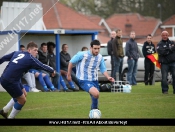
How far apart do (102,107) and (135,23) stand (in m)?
60.1

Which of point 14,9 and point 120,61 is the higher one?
point 14,9

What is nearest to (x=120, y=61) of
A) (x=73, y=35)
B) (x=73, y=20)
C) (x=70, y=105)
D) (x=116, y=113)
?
(x=73, y=35)

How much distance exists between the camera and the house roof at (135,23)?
69625mm

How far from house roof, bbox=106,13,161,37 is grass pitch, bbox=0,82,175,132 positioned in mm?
50511

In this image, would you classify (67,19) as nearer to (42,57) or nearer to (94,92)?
(42,57)

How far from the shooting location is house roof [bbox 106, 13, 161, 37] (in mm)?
69625

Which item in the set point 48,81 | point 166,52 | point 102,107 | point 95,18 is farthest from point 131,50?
point 95,18

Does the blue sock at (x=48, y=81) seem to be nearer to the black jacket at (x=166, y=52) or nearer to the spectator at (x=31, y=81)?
the spectator at (x=31, y=81)

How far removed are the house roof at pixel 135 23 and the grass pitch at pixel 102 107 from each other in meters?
50.5

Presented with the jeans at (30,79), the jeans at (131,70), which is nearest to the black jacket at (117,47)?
the jeans at (131,70)

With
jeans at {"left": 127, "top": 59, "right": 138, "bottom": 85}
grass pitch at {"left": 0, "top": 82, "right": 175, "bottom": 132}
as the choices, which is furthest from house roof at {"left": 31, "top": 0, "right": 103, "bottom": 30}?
grass pitch at {"left": 0, "top": 82, "right": 175, "bottom": 132}

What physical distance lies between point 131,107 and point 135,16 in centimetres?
6112

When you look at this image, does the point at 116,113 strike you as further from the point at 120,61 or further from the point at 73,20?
the point at 73,20

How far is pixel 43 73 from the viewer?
767 inches
